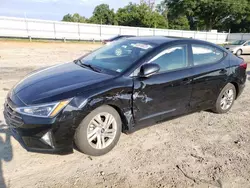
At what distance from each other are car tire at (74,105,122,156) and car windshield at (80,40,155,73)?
0.70 m

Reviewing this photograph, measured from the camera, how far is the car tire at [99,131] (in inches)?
107

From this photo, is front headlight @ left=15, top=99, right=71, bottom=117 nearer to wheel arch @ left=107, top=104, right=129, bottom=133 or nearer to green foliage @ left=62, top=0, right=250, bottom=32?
wheel arch @ left=107, top=104, right=129, bottom=133

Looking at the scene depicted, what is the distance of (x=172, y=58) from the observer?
3.54 meters

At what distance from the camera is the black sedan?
2.55m

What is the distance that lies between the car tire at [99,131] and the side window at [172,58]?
3.52 ft

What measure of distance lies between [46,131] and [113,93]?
96cm

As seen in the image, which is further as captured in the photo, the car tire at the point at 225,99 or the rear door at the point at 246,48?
the rear door at the point at 246,48

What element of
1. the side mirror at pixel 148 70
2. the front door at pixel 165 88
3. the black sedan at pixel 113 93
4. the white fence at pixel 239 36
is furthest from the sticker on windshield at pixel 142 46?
the white fence at pixel 239 36

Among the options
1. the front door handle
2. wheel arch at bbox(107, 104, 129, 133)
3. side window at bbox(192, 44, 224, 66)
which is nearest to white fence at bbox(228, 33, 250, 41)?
A: side window at bbox(192, 44, 224, 66)

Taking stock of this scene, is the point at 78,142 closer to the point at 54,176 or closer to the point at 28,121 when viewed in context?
the point at 54,176

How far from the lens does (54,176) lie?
2525 millimetres

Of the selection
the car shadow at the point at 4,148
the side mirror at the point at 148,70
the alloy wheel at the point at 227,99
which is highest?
the side mirror at the point at 148,70

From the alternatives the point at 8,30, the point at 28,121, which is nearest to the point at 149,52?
the point at 28,121

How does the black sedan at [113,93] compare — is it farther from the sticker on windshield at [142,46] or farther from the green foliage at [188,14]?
the green foliage at [188,14]
